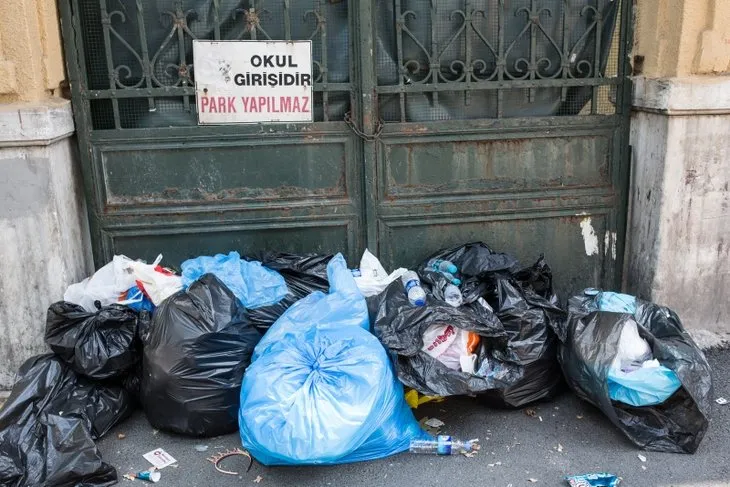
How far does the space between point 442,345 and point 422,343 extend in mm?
105

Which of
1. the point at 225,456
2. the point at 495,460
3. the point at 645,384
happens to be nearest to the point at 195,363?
the point at 225,456

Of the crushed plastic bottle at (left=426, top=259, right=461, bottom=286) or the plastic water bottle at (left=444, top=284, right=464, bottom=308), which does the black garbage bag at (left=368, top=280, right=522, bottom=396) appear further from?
the crushed plastic bottle at (left=426, top=259, right=461, bottom=286)

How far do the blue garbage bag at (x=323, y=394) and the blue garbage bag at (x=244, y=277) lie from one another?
0.24 metres

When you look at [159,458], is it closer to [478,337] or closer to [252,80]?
[478,337]

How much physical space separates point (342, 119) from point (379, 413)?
1.64 meters

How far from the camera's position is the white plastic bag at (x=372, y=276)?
3.73 metres

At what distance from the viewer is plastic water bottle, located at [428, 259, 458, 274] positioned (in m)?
3.81

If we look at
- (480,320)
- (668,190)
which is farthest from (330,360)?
(668,190)

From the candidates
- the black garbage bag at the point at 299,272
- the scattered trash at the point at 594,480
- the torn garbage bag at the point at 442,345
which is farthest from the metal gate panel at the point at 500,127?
the scattered trash at the point at 594,480

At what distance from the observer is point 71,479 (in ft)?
9.71

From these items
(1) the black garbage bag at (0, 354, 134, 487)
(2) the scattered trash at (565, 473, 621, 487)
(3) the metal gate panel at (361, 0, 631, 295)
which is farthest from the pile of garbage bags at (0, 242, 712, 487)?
(3) the metal gate panel at (361, 0, 631, 295)

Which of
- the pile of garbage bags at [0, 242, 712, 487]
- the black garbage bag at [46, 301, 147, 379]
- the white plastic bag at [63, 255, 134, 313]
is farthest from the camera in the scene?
the white plastic bag at [63, 255, 134, 313]

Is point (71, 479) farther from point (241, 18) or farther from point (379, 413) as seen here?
point (241, 18)

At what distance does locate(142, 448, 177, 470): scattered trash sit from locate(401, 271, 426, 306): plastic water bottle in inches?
51.0
